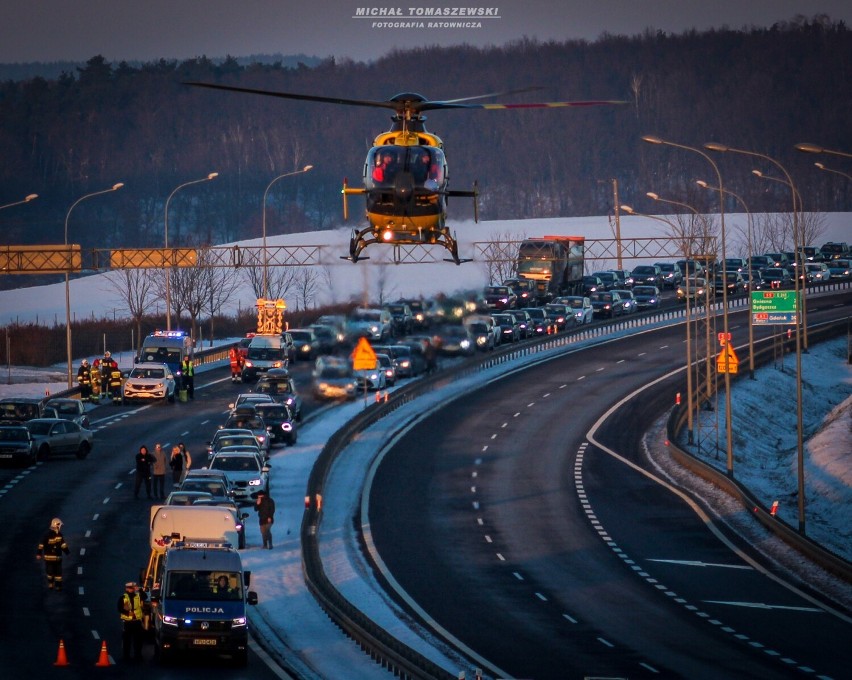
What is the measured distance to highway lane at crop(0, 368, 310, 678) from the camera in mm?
28047

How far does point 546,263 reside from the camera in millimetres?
97750

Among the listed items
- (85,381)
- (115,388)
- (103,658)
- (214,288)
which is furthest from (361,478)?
(214,288)

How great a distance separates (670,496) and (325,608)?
1916 centimetres

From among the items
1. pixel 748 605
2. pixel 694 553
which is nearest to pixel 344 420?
pixel 694 553

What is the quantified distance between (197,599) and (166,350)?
3779 cm

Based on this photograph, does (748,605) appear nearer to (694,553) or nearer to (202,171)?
(694,553)

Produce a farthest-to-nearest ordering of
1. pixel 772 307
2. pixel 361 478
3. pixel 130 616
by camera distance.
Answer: pixel 772 307 → pixel 361 478 → pixel 130 616

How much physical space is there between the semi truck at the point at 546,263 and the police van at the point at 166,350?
1381 inches

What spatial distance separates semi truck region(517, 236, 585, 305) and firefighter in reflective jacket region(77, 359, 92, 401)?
127ft

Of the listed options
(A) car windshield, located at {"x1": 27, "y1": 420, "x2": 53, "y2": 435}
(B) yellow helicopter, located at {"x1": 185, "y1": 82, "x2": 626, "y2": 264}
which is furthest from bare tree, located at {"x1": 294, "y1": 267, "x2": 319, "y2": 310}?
(B) yellow helicopter, located at {"x1": 185, "y1": 82, "x2": 626, "y2": 264}

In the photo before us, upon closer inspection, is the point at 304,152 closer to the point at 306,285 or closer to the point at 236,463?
the point at 306,285

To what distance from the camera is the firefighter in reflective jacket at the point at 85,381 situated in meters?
62.2

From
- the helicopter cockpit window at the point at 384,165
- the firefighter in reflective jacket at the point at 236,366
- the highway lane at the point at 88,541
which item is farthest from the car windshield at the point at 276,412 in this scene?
the helicopter cockpit window at the point at 384,165

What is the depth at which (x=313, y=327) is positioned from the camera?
75.1 metres
